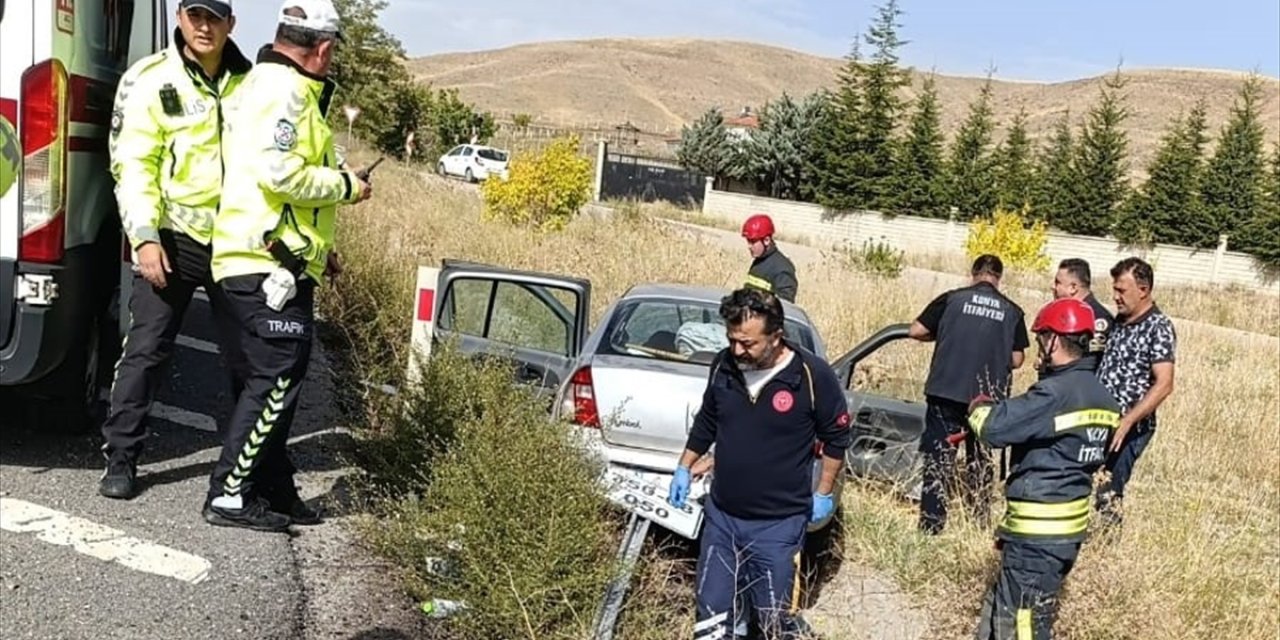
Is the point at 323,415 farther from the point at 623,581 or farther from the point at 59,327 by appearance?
the point at 623,581

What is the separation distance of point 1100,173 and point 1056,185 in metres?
1.45

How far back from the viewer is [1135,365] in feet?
18.9

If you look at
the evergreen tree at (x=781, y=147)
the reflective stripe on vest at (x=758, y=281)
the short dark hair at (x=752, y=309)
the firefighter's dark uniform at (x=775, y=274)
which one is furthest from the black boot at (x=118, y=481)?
the evergreen tree at (x=781, y=147)

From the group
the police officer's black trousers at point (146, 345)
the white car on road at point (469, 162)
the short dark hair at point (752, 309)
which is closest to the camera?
the short dark hair at point (752, 309)

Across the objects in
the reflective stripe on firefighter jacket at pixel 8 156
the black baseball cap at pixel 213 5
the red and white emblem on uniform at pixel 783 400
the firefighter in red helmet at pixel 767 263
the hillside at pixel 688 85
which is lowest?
the red and white emblem on uniform at pixel 783 400

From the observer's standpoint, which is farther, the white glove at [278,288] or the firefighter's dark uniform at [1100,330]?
the firefighter's dark uniform at [1100,330]

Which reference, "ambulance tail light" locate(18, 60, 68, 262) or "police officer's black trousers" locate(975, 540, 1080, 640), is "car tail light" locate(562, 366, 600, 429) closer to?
"police officer's black trousers" locate(975, 540, 1080, 640)

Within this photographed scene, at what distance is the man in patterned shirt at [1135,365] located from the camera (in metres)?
5.62

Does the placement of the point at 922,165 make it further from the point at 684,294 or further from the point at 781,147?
the point at 684,294

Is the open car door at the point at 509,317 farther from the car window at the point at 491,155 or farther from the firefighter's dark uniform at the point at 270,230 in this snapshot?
the car window at the point at 491,155

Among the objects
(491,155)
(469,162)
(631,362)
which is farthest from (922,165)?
(631,362)

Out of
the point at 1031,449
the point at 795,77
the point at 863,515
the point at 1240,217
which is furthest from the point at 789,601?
the point at 795,77

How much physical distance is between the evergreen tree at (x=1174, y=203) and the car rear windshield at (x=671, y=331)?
3121cm

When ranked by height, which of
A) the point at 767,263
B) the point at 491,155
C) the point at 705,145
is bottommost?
the point at 767,263
